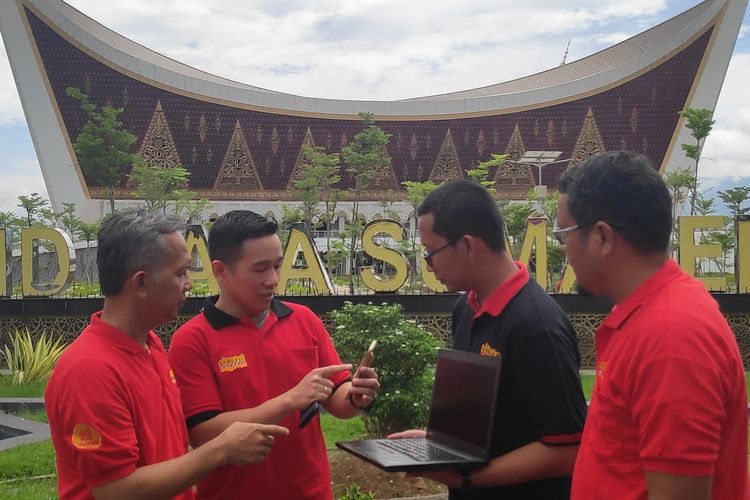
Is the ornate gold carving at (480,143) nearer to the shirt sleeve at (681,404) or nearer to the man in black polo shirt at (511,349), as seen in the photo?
the man in black polo shirt at (511,349)

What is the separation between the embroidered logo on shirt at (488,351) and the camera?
1.74 metres

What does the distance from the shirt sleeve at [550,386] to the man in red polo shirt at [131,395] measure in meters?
0.52

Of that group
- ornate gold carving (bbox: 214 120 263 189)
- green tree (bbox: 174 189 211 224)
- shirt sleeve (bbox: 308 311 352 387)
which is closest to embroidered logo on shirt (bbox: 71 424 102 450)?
shirt sleeve (bbox: 308 311 352 387)

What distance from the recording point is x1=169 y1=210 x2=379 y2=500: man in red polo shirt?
1942 millimetres

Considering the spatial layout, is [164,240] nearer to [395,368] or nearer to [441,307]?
[395,368]

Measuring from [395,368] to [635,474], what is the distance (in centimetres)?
333

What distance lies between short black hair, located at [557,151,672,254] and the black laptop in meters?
0.40

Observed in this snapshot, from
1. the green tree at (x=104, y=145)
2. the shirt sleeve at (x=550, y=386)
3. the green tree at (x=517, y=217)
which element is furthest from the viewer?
the green tree at (x=104, y=145)

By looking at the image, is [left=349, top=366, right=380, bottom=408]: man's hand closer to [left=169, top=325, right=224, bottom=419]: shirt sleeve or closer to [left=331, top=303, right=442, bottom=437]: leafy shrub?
[left=169, top=325, right=224, bottom=419]: shirt sleeve

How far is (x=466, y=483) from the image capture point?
1.68 meters

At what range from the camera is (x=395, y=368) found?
4633 millimetres

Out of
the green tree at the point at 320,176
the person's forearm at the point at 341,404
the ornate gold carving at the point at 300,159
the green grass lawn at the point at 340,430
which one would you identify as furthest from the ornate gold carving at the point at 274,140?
the person's forearm at the point at 341,404

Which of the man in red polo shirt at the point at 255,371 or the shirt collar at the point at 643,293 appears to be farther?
the man in red polo shirt at the point at 255,371

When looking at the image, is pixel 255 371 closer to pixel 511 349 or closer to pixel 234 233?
pixel 234 233
